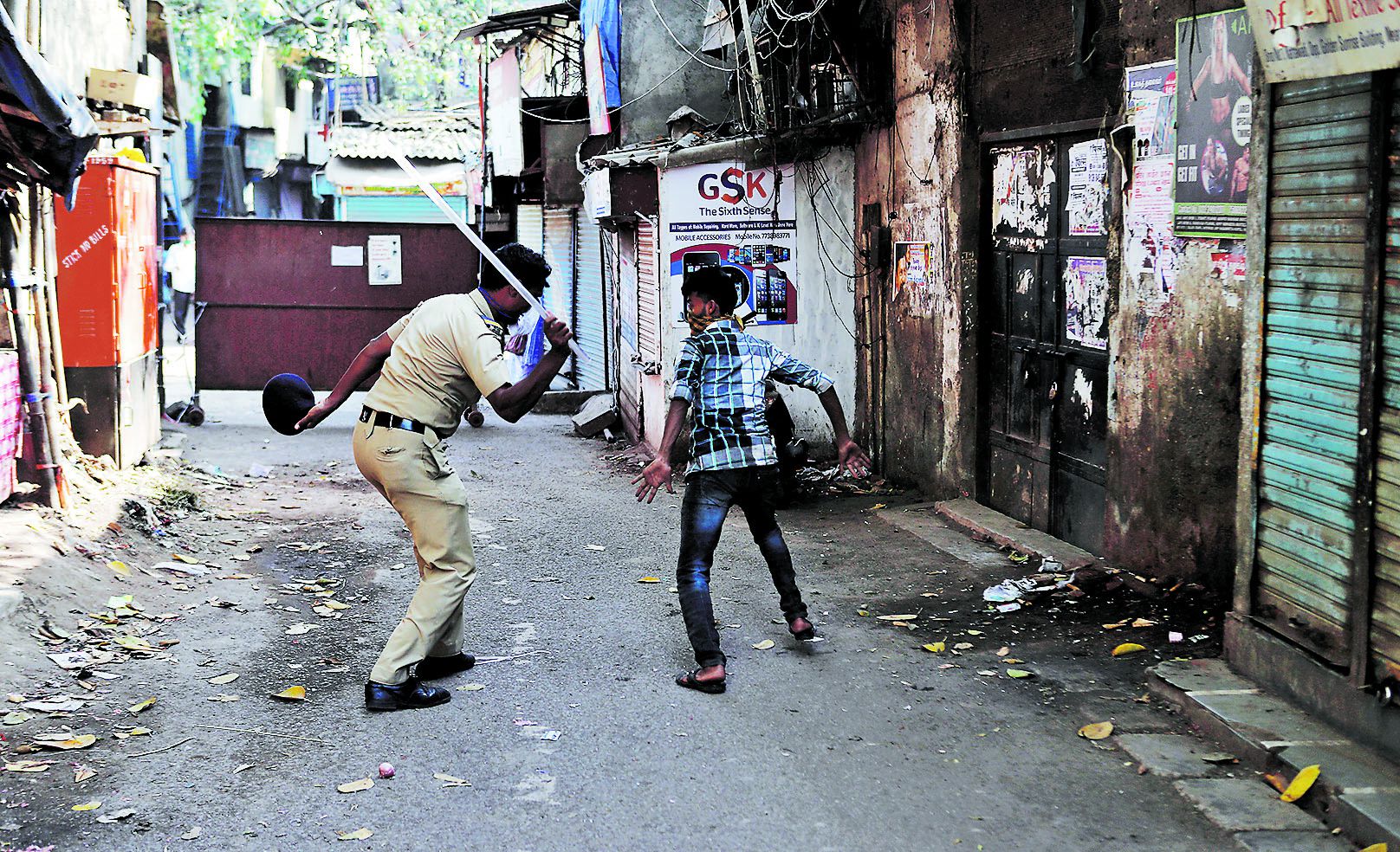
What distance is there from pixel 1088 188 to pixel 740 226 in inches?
163

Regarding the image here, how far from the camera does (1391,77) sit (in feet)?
14.9

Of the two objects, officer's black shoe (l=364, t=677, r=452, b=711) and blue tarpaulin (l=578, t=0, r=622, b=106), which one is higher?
blue tarpaulin (l=578, t=0, r=622, b=106)

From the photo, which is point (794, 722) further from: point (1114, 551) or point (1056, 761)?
point (1114, 551)

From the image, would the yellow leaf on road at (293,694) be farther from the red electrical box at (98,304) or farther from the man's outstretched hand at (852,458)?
the red electrical box at (98,304)

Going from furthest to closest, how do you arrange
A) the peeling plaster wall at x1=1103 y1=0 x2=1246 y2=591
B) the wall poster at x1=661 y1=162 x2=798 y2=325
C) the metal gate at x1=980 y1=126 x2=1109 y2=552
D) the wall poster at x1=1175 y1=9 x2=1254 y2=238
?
the wall poster at x1=661 y1=162 x2=798 y2=325, the metal gate at x1=980 y1=126 x2=1109 y2=552, the peeling plaster wall at x1=1103 y1=0 x2=1246 y2=591, the wall poster at x1=1175 y1=9 x2=1254 y2=238

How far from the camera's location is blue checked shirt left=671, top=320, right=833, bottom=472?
19.6 feet

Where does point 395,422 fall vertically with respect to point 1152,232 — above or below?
below

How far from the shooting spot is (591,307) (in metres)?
17.8

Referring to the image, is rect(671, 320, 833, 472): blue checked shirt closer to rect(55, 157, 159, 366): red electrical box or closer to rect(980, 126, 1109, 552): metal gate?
rect(980, 126, 1109, 552): metal gate

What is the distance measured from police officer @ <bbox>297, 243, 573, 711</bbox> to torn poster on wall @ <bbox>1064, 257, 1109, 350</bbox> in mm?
3536

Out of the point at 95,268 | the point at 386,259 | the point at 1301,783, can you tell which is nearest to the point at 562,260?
the point at 386,259

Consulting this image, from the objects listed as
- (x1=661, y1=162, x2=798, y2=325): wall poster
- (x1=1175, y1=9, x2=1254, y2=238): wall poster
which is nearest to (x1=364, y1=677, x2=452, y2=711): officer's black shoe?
(x1=1175, y1=9, x2=1254, y2=238): wall poster

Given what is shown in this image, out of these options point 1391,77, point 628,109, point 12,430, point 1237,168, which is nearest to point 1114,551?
point 1237,168

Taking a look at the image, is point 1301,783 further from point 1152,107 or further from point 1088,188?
point 1088,188
